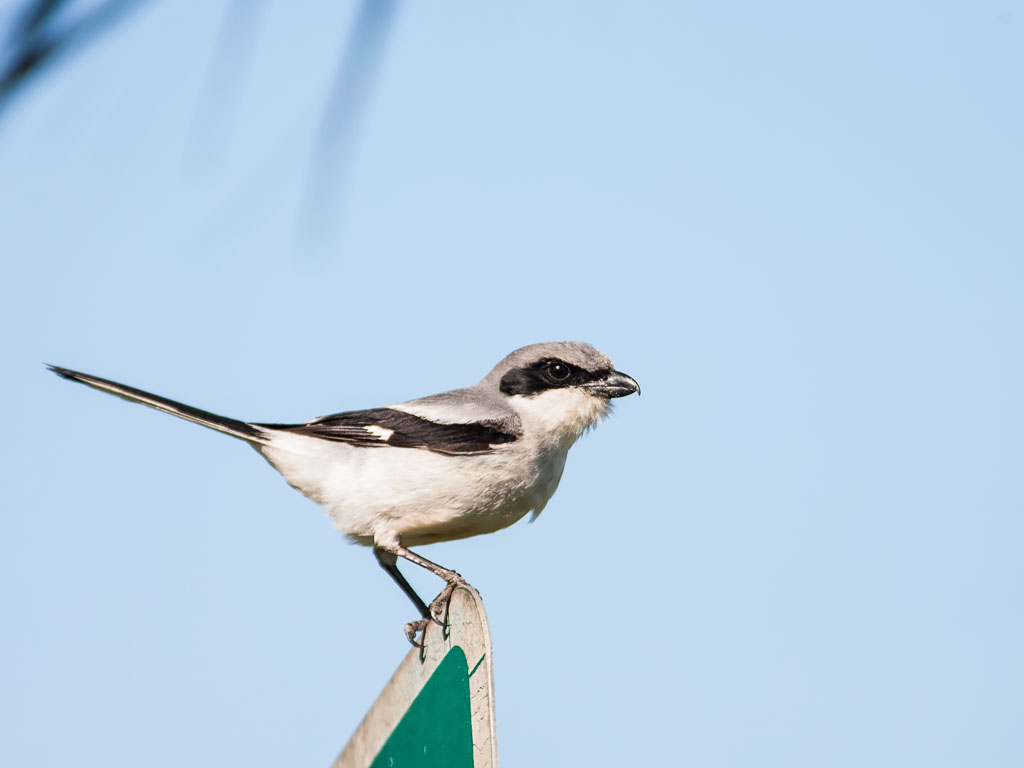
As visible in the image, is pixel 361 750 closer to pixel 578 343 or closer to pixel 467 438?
pixel 467 438

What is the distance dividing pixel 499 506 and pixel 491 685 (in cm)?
189

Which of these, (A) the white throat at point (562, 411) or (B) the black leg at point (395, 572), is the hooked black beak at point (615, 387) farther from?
(B) the black leg at point (395, 572)

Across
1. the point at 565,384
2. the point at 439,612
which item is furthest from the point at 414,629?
the point at 565,384

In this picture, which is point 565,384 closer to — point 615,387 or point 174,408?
point 615,387

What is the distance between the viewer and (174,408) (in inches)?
166

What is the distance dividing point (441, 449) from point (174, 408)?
42.4 inches

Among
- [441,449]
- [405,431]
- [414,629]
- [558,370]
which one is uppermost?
[558,370]

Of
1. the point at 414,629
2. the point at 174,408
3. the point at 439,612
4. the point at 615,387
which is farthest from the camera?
the point at 615,387

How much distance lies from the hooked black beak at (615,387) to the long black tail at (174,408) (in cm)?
136

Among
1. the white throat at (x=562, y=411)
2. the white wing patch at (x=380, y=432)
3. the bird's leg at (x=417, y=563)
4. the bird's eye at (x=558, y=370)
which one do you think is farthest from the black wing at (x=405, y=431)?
the bird's eye at (x=558, y=370)

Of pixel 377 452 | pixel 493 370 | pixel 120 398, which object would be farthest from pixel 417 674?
pixel 493 370

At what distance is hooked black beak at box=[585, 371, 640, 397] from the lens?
4.43m

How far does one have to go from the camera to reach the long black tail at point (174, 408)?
12.7 feet

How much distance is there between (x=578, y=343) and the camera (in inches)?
180
